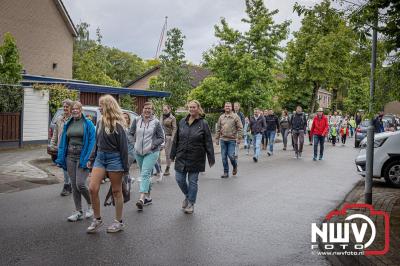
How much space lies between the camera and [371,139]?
8234mm

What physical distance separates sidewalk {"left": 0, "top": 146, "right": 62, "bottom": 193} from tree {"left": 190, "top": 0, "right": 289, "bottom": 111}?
63.1 ft

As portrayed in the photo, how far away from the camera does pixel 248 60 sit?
32719 mm

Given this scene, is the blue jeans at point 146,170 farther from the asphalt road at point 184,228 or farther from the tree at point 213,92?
the tree at point 213,92

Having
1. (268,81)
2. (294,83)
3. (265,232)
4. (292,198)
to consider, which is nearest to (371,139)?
(292,198)

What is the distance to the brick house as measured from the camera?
31.6 meters

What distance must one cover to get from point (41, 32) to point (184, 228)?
103 ft

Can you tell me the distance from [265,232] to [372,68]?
371 centimetres

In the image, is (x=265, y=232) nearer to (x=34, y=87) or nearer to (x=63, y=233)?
(x=63, y=233)

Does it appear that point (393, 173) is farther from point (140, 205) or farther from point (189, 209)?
point (140, 205)

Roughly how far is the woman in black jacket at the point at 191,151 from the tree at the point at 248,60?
25.3 metres

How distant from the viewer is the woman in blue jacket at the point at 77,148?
269 inches

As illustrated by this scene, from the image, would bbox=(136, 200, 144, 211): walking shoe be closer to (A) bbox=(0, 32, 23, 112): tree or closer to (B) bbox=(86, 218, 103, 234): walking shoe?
(B) bbox=(86, 218, 103, 234): walking shoe

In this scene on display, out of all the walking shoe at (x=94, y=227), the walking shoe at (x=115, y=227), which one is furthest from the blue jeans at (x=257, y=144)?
the walking shoe at (x=94, y=227)

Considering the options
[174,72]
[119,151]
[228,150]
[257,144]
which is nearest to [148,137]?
[119,151]
